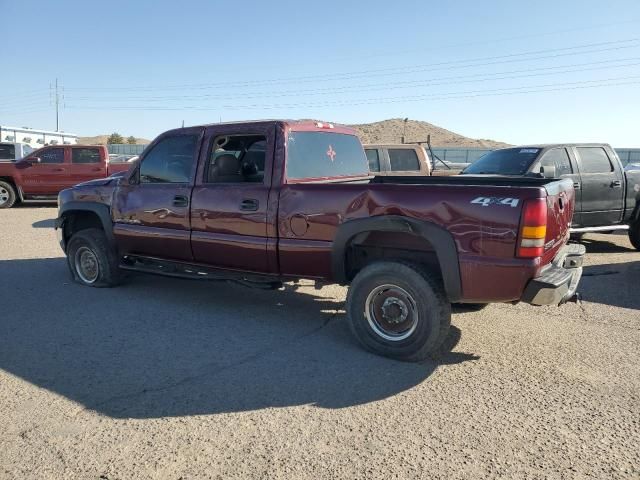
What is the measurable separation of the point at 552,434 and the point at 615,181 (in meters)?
6.81

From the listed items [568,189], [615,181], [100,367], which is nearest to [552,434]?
[568,189]

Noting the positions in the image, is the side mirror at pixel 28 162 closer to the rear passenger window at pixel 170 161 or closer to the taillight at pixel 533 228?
the rear passenger window at pixel 170 161

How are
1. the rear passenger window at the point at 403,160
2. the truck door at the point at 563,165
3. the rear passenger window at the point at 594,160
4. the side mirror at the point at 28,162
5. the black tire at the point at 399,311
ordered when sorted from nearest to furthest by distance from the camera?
the black tire at the point at 399,311 < the truck door at the point at 563,165 < the rear passenger window at the point at 594,160 < the rear passenger window at the point at 403,160 < the side mirror at the point at 28,162

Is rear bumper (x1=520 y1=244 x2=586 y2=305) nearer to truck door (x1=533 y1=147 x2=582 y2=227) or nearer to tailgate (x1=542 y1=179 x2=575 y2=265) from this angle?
tailgate (x1=542 y1=179 x2=575 y2=265)

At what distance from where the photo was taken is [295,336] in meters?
4.59

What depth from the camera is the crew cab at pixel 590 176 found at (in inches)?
320

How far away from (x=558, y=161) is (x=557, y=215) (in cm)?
509

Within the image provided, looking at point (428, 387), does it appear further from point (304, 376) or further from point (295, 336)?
point (295, 336)

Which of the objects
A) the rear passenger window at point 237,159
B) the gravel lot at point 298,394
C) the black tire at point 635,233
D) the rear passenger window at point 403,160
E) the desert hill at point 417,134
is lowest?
the gravel lot at point 298,394

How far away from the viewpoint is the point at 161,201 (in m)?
5.43

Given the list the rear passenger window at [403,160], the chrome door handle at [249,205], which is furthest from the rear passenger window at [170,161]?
the rear passenger window at [403,160]

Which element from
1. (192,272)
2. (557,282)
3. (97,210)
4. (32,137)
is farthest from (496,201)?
(32,137)

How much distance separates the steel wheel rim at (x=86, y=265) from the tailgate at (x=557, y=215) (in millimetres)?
5032

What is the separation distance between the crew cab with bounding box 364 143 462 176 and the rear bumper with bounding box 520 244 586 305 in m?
6.73
